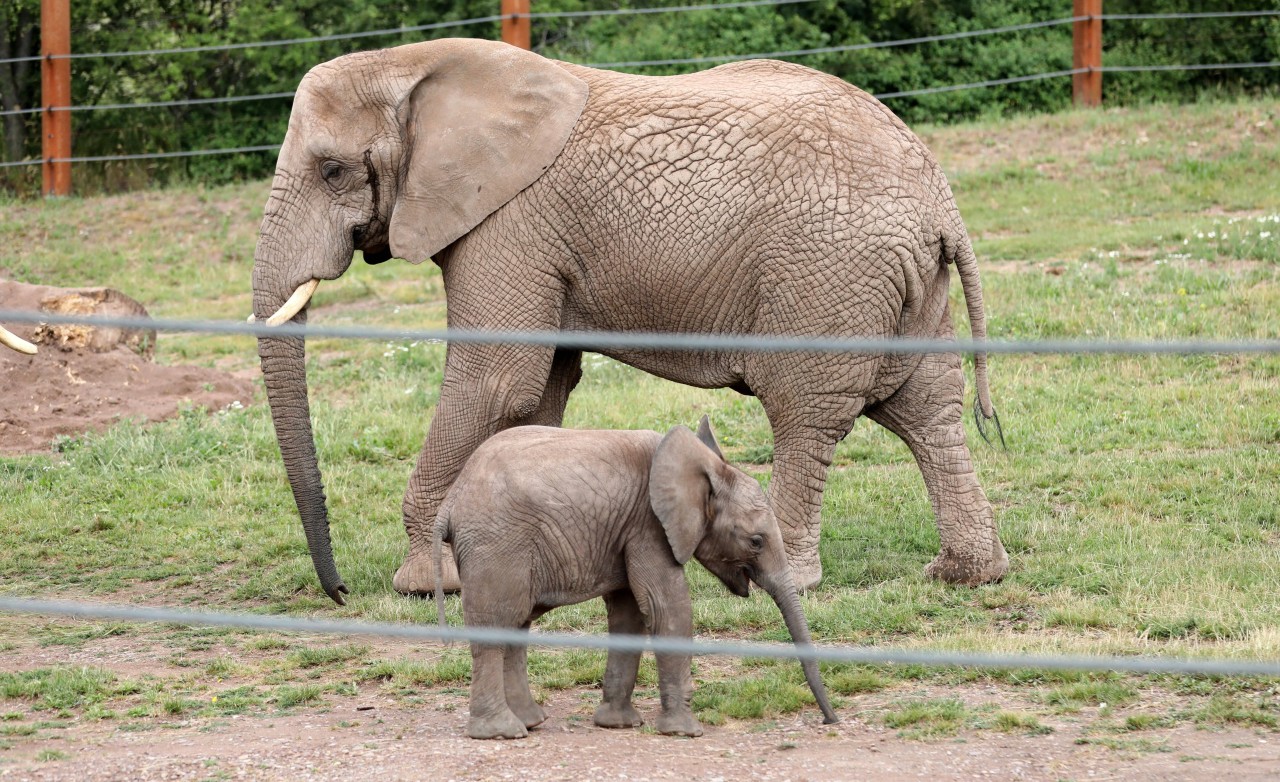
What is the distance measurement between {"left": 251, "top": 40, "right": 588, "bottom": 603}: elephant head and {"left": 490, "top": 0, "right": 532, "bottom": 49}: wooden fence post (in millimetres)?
9907

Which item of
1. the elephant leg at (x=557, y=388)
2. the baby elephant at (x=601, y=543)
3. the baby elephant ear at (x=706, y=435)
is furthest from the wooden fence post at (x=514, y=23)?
the baby elephant at (x=601, y=543)

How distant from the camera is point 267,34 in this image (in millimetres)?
20297

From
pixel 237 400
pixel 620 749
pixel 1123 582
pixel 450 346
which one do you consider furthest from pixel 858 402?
pixel 237 400

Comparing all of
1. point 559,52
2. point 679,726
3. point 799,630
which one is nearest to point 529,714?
point 679,726

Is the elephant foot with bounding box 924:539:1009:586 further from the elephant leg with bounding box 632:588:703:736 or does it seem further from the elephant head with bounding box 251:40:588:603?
the elephant head with bounding box 251:40:588:603

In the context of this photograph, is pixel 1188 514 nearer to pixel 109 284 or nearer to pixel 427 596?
pixel 427 596

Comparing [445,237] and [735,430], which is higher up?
[445,237]

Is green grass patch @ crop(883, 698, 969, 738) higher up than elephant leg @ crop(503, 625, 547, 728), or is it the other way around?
elephant leg @ crop(503, 625, 547, 728)

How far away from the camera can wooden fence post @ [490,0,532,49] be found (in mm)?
17656

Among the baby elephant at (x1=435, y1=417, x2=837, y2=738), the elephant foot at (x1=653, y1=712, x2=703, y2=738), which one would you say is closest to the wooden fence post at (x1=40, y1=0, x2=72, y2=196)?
the baby elephant at (x1=435, y1=417, x2=837, y2=738)

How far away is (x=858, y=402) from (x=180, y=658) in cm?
323

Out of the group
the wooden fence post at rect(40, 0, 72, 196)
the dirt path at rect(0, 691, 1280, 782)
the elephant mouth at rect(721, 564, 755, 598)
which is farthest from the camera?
the wooden fence post at rect(40, 0, 72, 196)

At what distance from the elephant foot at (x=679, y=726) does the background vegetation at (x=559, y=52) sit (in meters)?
14.7

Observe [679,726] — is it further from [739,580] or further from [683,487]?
[683,487]
